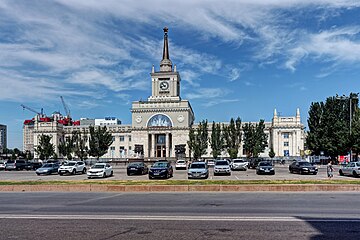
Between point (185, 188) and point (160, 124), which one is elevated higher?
point (160, 124)

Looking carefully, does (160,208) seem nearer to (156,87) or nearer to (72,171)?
(72,171)

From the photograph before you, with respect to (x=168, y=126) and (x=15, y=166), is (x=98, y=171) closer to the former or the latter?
(x=15, y=166)

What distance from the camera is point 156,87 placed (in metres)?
→ 120

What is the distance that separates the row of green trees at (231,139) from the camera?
293ft

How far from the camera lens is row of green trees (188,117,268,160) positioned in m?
89.4

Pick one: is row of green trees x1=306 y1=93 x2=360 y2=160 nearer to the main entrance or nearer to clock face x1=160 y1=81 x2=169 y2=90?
the main entrance

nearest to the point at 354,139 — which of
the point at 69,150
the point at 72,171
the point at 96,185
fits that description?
the point at 72,171

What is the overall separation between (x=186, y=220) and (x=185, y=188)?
11.1 metres

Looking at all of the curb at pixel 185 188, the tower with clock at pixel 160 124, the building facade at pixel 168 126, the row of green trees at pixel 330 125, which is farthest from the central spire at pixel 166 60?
the curb at pixel 185 188

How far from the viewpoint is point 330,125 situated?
75.5m

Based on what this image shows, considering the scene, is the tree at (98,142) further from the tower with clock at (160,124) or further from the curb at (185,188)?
the curb at (185,188)

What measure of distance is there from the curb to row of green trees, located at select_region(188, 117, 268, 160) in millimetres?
64704

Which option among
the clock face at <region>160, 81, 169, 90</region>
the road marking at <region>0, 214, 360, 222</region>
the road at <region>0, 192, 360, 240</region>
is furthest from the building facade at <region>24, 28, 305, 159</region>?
the road marking at <region>0, 214, 360, 222</region>

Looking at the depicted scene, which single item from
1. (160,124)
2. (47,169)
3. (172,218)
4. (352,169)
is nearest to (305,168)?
(352,169)
